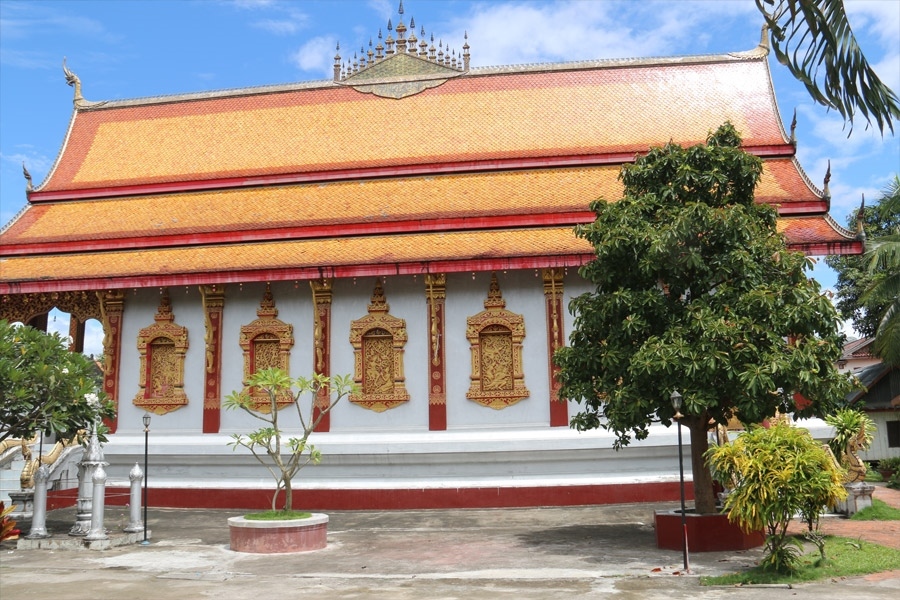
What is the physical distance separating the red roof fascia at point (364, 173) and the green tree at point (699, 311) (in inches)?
246

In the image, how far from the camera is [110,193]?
2020 cm

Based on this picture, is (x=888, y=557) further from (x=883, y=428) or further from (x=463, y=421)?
(x=883, y=428)

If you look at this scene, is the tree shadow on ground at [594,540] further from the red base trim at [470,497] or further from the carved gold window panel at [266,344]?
the carved gold window panel at [266,344]

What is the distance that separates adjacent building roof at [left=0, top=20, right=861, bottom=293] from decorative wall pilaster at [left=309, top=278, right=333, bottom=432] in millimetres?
629

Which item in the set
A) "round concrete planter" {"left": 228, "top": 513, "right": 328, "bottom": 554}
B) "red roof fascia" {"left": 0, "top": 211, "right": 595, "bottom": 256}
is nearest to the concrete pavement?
"round concrete planter" {"left": 228, "top": 513, "right": 328, "bottom": 554}

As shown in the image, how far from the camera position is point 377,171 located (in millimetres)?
19094

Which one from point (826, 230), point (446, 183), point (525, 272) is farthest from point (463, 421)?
point (826, 230)

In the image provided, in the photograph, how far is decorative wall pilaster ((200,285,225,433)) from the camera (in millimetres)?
17156

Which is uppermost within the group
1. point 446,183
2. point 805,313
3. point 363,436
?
point 446,183

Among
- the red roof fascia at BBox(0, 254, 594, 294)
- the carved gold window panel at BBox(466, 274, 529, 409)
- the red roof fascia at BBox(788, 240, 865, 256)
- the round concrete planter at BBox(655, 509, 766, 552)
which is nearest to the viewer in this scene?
the round concrete planter at BBox(655, 509, 766, 552)

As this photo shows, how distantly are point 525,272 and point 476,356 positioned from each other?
1923 mm

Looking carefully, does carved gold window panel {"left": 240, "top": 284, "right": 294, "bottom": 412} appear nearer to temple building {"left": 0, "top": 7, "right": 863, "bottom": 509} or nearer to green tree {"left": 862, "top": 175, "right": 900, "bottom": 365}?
temple building {"left": 0, "top": 7, "right": 863, "bottom": 509}

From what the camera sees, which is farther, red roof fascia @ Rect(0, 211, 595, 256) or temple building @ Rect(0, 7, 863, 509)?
red roof fascia @ Rect(0, 211, 595, 256)

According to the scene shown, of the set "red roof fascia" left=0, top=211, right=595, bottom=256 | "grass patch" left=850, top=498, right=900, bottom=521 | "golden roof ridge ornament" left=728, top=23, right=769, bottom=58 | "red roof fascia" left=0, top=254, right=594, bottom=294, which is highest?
"golden roof ridge ornament" left=728, top=23, right=769, bottom=58
